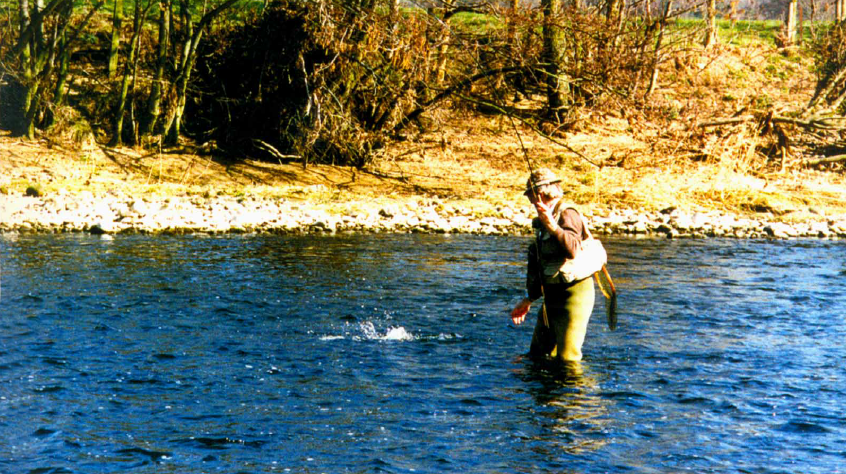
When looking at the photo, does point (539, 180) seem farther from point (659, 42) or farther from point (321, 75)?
point (659, 42)

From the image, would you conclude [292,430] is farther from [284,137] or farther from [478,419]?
[284,137]

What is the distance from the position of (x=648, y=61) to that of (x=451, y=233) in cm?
657

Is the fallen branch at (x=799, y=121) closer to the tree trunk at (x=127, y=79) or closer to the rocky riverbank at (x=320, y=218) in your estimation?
the rocky riverbank at (x=320, y=218)

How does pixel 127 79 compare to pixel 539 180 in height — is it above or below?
above

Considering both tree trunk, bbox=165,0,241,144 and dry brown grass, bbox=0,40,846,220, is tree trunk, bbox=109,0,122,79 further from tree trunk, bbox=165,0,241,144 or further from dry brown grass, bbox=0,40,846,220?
dry brown grass, bbox=0,40,846,220

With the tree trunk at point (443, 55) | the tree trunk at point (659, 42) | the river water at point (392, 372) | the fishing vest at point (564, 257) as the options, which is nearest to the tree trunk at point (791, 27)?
the tree trunk at point (659, 42)

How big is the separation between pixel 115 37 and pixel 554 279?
1670 centimetres

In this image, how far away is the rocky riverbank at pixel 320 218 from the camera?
56.1 ft

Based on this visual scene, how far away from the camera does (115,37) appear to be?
70.7 feet

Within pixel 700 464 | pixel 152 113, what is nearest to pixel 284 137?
pixel 152 113

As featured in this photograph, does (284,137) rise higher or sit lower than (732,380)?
higher

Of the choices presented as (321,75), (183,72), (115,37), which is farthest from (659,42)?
(115,37)

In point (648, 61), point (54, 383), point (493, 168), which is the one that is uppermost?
point (648, 61)

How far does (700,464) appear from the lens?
627 centimetres
